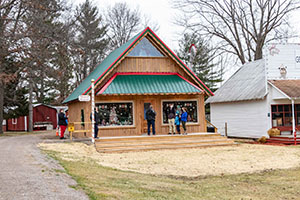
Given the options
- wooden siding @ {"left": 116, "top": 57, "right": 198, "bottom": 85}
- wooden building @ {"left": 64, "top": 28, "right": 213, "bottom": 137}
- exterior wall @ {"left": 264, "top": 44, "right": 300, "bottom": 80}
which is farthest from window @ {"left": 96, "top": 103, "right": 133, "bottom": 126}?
exterior wall @ {"left": 264, "top": 44, "right": 300, "bottom": 80}

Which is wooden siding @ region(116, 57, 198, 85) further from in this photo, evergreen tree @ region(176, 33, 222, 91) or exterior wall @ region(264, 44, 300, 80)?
evergreen tree @ region(176, 33, 222, 91)

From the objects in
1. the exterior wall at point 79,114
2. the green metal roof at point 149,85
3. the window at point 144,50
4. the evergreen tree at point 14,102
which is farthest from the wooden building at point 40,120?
the green metal roof at point 149,85

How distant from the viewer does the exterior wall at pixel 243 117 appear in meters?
24.8

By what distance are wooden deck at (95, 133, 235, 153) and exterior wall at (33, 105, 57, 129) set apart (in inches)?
1047

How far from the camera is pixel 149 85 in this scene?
21.7m

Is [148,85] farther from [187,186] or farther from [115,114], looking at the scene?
[187,186]

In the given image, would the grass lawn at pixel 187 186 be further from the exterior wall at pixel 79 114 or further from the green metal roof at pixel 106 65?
the green metal roof at pixel 106 65

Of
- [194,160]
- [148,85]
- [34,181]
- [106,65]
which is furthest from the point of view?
[106,65]

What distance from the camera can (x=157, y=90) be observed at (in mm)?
21406

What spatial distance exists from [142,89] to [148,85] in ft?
1.96

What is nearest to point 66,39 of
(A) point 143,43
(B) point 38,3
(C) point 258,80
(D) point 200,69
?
(B) point 38,3

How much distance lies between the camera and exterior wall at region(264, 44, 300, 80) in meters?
23.9

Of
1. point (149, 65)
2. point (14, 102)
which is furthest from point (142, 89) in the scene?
point (14, 102)

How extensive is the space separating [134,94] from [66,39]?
1156 cm
